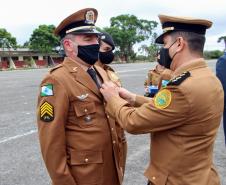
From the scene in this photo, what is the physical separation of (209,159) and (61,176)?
92cm

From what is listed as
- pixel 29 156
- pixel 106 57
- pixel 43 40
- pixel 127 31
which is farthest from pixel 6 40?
pixel 106 57

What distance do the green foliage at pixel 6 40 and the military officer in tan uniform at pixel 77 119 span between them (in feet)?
205

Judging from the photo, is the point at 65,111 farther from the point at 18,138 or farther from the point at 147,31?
the point at 147,31

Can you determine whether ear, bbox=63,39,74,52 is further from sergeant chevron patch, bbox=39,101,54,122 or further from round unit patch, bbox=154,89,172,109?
round unit patch, bbox=154,89,172,109

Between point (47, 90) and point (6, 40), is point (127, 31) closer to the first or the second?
point (6, 40)

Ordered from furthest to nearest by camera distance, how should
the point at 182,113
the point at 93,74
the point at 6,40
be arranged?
the point at 6,40 < the point at 93,74 < the point at 182,113

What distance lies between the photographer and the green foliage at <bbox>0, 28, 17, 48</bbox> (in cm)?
6328

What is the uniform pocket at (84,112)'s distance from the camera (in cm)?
272

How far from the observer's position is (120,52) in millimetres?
88125

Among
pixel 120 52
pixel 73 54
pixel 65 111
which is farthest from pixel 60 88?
pixel 120 52

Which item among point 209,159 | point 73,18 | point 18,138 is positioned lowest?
point 18,138

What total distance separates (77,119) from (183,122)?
758 mm

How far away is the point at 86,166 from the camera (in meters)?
2.76

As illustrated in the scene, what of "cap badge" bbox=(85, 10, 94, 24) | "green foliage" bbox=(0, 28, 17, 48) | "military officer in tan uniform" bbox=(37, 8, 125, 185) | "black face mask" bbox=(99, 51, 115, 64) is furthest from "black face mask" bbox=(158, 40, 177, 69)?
"green foliage" bbox=(0, 28, 17, 48)
